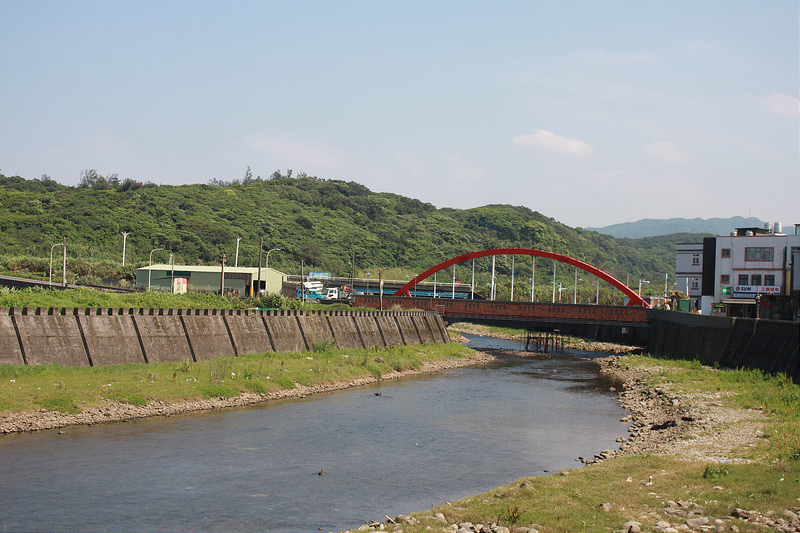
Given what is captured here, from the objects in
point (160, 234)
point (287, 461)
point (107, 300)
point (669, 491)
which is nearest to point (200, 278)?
point (107, 300)

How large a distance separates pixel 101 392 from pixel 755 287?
65.6 m

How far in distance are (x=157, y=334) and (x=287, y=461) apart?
54.1 ft

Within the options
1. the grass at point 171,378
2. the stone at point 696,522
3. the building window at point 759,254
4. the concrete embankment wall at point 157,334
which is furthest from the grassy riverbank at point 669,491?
the building window at point 759,254

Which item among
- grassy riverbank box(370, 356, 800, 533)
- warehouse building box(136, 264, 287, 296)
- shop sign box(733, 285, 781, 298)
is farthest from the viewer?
warehouse building box(136, 264, 287, 296)

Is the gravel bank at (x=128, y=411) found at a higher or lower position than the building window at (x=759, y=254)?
lower

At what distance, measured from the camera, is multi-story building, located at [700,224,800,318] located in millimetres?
70938

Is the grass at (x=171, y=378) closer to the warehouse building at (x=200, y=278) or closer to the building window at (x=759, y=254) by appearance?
the warehouse building at (x=200, y=278)

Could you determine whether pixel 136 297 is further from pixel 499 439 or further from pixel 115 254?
pixel 115 254

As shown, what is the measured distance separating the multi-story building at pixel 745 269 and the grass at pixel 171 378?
4305 centimetres

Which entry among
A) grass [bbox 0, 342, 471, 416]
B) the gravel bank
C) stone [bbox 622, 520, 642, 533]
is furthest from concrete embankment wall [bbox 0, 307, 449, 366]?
stone [bbox 622, 520, 642, 533]

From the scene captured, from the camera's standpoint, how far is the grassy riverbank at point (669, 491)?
15.4 metres

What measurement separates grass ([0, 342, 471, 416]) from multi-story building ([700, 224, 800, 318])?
4305 cm

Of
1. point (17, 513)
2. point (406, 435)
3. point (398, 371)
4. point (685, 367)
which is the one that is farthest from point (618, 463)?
point (685, 367)

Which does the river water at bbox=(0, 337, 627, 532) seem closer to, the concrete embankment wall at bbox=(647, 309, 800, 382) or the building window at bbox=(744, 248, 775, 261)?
the concrete embankment wall at bbox=(647, 309, 800, 382)
